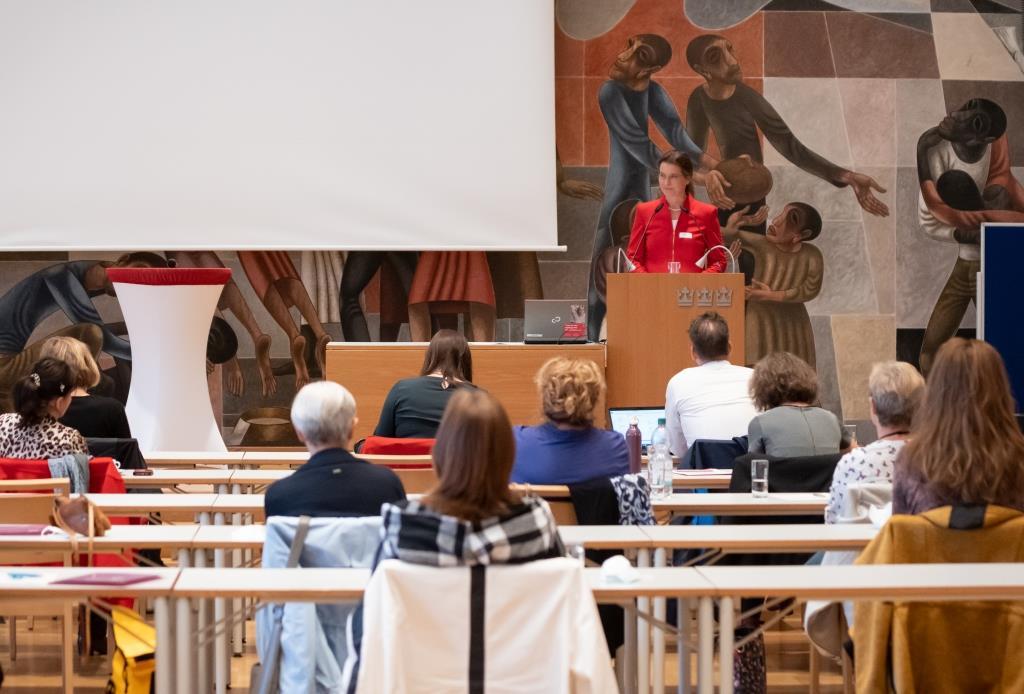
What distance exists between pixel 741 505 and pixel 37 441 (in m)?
2.52

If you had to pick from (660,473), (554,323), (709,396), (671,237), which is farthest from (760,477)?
(671,237)

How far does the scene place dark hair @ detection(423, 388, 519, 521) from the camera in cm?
264

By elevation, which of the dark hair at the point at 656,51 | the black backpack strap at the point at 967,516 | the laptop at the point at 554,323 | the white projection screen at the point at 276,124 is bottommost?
the black backpack strap at the point at 967,516

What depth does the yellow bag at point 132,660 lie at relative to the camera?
124 inches

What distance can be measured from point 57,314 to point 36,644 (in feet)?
12.9

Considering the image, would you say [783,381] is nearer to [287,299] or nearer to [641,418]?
[641,418]

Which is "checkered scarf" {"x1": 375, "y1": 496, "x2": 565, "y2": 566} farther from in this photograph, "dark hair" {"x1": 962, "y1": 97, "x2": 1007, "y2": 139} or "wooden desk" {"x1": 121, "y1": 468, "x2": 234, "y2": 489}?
"dark hair" {"x1": 962, "y1": 97, "x2": 1007, "y2": 139}

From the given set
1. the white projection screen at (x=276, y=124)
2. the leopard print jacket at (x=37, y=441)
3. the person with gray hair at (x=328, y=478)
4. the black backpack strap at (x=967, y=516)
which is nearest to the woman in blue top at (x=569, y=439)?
the person with gray hair at (x=328, y=478)

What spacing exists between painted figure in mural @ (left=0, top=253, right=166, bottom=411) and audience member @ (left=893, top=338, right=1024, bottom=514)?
6567mm

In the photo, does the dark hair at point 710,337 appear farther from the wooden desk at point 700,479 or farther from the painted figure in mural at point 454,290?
the painted figure in mural at point 454,290

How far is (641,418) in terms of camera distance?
6074 millimetres

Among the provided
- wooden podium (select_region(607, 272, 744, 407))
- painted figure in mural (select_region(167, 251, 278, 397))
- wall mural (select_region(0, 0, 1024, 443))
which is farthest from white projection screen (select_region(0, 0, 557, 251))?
wooden podium (select_region(607, 272, 744, 407))

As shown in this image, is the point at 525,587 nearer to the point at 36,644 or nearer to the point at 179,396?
the point at 36,644

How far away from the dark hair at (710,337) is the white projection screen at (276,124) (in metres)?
3.07
